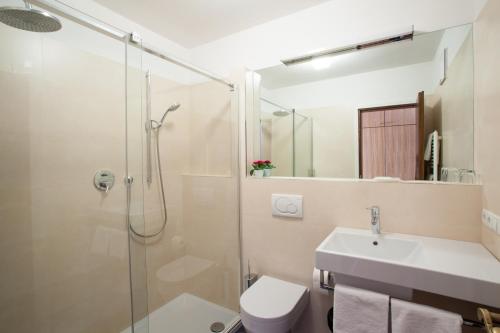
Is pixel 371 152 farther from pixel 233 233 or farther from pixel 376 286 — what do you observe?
pixel 233 233

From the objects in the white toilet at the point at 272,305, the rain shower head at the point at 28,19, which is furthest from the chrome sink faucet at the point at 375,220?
the rain shower head at the point at 28,19

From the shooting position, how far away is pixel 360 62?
1.61 metres

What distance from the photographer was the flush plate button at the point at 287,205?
1.69 meters

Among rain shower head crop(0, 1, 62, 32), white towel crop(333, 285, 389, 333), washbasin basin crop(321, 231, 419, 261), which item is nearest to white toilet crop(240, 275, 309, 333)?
white towel crop(333, 285, 389, 333)

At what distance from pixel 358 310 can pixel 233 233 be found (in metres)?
1.10

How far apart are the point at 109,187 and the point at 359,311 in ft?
5.44

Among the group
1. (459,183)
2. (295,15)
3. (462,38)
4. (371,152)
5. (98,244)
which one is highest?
(295,15)

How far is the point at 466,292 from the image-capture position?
0.88 metres

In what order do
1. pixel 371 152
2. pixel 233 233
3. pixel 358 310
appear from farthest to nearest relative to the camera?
pixel 233 233 < pixel 371 152 < pixel 358 310

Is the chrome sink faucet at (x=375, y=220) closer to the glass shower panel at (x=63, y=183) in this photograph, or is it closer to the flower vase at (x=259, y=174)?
the flower vase at (x=259, y=174)

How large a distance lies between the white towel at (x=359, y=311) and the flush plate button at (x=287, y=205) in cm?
60

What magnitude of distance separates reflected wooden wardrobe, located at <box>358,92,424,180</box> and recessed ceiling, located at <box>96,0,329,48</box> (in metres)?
0.91

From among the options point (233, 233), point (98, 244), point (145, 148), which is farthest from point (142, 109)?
point (233, 233)

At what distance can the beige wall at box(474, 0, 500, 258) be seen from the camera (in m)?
1.03
